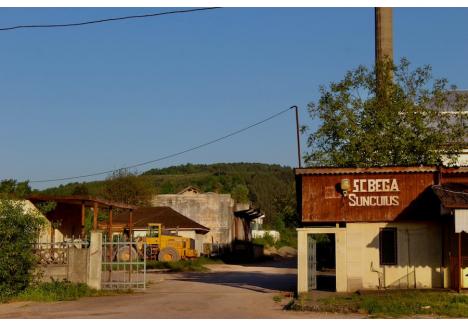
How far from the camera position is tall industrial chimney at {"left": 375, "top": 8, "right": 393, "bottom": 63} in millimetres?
42625

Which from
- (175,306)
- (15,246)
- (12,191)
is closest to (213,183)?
(12,191)

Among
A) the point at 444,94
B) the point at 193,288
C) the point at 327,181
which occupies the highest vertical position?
the point at 444,94

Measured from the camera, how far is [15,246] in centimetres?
2303

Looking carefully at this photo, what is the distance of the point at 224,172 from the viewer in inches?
7224

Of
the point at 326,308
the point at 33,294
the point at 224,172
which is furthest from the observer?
the point at 224,172

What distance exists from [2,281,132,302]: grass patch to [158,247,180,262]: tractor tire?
23199 millimetres

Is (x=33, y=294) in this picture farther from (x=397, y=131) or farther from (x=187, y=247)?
(x=187, y=247)

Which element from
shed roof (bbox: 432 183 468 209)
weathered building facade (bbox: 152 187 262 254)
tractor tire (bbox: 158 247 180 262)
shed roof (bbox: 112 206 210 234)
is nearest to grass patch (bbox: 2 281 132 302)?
shed roof (bbox: 432 183 468 209)

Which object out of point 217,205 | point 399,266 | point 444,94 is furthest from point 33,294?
point 217,205

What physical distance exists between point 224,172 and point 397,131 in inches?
5945

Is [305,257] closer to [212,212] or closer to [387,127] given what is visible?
[387,127]

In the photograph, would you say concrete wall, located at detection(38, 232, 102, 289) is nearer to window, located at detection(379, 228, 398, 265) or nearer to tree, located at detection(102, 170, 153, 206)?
window, located at detection(379, 228, 398, 265)

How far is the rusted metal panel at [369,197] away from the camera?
24.5 m

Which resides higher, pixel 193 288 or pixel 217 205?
pixel 217 205
